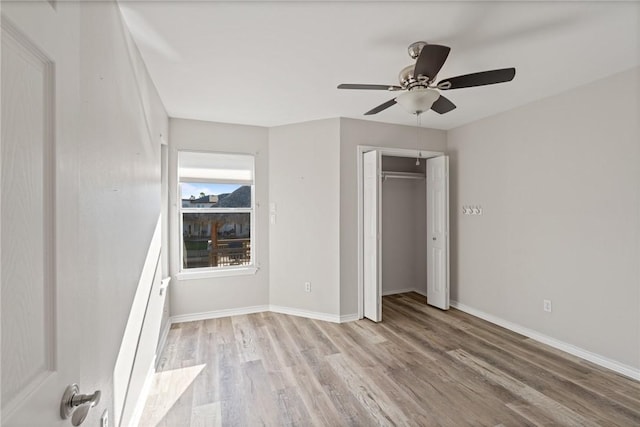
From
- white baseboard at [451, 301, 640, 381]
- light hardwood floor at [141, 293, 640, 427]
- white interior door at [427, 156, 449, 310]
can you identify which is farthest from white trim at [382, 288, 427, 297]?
light hardwood floor at [141, 293, 640, 427]

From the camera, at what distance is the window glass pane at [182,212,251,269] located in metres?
3.74

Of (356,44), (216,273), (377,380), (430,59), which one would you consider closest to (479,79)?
(430,59)

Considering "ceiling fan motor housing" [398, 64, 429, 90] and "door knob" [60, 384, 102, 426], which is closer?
"door knob" [60, 384, 102, 426]

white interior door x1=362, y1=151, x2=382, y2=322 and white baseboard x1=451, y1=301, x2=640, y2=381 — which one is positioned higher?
white interior door x1=362, y1=151, x2=382, y2=322

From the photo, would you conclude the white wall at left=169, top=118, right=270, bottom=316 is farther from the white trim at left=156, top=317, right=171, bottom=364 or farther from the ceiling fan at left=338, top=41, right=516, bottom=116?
the ceiling fan at left=338, top=41, right=516, bottom=116

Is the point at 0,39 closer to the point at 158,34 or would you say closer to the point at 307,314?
the point at 158,34

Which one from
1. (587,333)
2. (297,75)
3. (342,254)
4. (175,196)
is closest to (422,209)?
(342,254)

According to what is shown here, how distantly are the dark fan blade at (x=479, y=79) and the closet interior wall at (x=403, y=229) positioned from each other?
8.84ft

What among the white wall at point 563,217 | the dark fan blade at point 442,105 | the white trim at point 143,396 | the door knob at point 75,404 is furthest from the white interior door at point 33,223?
the white wall at point 563,217

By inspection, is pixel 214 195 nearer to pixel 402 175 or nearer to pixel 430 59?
pixel 402 175

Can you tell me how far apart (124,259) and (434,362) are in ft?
8.79

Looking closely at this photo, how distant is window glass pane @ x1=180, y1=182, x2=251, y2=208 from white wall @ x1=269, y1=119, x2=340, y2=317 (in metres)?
0.39

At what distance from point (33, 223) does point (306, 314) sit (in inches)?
138

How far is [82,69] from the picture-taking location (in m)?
1.15
